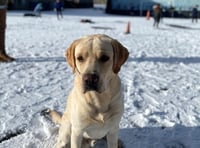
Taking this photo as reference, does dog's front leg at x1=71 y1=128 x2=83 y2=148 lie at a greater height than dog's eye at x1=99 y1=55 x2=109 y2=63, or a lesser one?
lesser

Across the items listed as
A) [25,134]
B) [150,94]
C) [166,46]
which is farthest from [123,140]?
[166,46]

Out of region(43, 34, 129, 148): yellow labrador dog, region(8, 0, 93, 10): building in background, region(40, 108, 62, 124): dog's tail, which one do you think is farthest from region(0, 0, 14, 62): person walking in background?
region(8, 0, 93, 10): building in background

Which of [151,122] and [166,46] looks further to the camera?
[166,46]

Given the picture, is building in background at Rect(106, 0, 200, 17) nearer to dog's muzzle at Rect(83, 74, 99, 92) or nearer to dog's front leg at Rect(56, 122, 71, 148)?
dog's front leg at Rect(56, 122, 71, 148)

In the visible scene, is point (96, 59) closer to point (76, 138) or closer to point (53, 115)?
point (76, 138)

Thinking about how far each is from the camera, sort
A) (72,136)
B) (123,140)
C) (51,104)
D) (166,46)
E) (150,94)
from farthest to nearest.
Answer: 1. (166,46)
2. (150,94)
3. (51,104)
4. (123,140)
5. (72,136)

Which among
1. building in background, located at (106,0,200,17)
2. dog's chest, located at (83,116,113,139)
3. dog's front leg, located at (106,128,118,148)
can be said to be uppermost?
building in background, located at (106,0,200,17)

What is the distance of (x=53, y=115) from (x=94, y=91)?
1.38 metres

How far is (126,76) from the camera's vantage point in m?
7.61

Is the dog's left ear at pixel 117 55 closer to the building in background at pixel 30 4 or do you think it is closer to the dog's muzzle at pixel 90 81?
the dog's muzzle at pixel 90 81

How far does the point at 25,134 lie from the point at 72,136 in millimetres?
1014

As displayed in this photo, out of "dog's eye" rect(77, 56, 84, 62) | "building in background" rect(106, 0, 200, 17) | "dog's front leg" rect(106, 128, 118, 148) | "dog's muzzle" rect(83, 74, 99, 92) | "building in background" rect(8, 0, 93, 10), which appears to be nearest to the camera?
"dog's muzzle" rect(83, 74, 99, 92)

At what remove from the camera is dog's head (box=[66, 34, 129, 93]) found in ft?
10.6

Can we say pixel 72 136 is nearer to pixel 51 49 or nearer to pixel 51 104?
pixel 51 104
